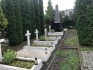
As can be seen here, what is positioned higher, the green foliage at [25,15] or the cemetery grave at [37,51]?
the green foliage at [25,15]

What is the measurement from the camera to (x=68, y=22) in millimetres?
28906

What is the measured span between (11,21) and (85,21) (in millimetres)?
5990

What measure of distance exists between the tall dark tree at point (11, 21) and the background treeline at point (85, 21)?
534cm

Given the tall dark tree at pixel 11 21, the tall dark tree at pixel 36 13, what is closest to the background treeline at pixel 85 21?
the tall dark tree at pixel 11 21

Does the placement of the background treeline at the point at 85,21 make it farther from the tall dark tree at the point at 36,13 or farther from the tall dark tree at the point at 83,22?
the tall dark tree at the point at 36,13

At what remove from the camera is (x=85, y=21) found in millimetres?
11719

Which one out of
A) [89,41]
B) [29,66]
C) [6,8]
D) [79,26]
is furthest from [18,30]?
[29,66]

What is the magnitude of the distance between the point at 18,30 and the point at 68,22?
17.3 metres

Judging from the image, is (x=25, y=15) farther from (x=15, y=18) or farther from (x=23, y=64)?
(x=23, y=64)

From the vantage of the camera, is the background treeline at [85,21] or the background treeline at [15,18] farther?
the background treeline at [15,18]

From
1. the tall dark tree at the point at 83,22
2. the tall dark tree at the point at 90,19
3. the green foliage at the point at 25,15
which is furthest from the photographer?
the green foliage at the point at 25,15

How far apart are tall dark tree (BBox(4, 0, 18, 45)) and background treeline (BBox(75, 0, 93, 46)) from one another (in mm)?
5342

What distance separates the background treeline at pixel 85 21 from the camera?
11.4 metres

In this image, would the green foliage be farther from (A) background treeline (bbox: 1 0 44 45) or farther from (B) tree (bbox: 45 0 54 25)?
(B) tree (bbox: 45 0 54 25)
